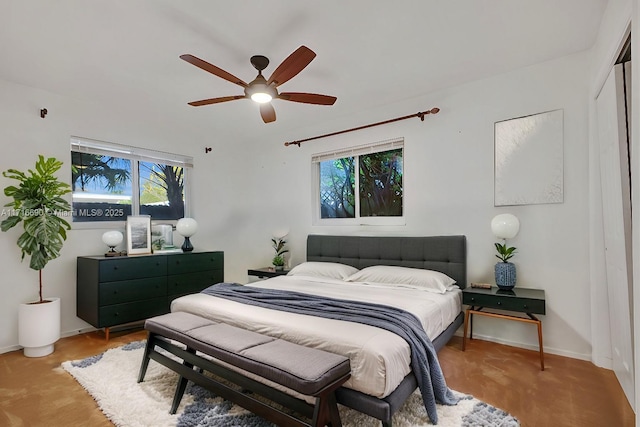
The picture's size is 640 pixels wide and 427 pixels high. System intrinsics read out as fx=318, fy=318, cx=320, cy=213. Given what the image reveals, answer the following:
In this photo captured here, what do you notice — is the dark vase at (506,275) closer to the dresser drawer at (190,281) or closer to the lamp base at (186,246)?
the dresser drawer at (190,281)

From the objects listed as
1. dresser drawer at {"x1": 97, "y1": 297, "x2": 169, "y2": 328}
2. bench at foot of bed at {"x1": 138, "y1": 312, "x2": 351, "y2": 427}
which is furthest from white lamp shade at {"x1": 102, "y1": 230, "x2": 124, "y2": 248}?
bench at foot of bed at {"x1": 138, "y1": 312, "x2": 351, "y2": 427}

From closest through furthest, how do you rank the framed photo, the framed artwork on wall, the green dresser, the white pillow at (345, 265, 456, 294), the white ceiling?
the white ceiling
the framed artwork on wall
the white pillow at (345, 265, 456, 294)
the green dresser
the framed photo

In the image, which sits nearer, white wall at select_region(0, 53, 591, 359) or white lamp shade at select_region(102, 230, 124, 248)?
white wall at select_region(0, 53, 591, 359)

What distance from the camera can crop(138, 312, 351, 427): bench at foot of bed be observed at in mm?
1517

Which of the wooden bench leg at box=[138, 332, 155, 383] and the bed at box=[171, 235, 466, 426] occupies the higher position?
the bed at box=[171, 235, 466, 426]

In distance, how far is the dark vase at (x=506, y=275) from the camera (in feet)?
9.50

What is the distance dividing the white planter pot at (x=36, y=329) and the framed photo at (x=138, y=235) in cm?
95

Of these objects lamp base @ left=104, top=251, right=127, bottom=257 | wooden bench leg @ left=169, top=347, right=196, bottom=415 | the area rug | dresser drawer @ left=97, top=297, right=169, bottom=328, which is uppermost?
lamp base @ left=104, top=251, right=127, bottom=257

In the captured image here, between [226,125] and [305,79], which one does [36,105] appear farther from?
[305,79]

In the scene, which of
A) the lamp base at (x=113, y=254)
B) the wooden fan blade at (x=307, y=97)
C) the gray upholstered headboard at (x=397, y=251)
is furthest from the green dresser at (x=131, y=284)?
the wooden fan blade at (x=307, y=97)

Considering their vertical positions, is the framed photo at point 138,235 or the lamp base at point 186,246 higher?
the framed photo at point 138,235

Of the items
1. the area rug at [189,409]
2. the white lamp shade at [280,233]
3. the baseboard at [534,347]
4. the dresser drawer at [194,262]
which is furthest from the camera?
the white lamp shade at [280,233]

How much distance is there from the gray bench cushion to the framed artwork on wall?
2440mm

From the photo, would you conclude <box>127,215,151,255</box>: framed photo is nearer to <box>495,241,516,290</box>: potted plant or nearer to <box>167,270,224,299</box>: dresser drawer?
<box>167,270,224,299</box>: dresser drawer
